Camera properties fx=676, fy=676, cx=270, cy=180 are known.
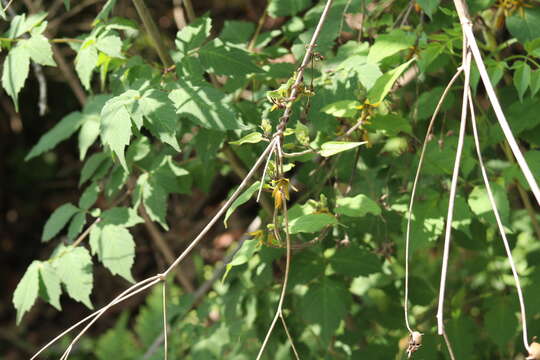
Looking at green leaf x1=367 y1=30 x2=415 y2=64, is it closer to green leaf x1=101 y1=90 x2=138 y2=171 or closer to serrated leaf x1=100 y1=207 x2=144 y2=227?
green leaf x1=101 y1=90 x2=138 y2=171

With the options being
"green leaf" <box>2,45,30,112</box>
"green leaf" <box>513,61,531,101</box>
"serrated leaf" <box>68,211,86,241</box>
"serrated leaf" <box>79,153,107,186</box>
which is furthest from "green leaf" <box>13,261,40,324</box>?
"green leaf" <box>513,61,531,101</box>

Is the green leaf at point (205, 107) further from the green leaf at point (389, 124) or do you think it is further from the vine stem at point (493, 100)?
the vine stem at point (493, 100)

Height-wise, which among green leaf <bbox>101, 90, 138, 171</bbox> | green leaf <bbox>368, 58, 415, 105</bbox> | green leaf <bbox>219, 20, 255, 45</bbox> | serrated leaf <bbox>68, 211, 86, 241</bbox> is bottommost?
serrated leaf <bbox>68, 211, 86, 241</bbox>

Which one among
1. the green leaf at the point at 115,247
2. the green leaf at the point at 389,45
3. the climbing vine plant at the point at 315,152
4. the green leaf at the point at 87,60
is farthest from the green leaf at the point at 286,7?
the green leaf at the point at 115,247

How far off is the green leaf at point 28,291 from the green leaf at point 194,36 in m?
0.66

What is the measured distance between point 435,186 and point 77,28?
2.72 metres

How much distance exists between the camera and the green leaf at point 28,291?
165 cm

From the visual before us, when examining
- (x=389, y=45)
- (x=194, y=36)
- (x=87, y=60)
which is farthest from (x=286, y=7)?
(x=87, y=60)

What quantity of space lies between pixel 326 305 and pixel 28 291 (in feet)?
2.49

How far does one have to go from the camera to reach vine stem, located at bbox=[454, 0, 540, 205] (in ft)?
3.08

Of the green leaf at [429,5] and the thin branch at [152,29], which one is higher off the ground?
the thin branch at [152,29]

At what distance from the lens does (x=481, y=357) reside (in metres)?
2.38

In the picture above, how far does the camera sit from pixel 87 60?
5.33 feet

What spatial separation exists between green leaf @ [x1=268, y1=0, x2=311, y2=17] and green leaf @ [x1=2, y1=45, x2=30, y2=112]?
668 mm
